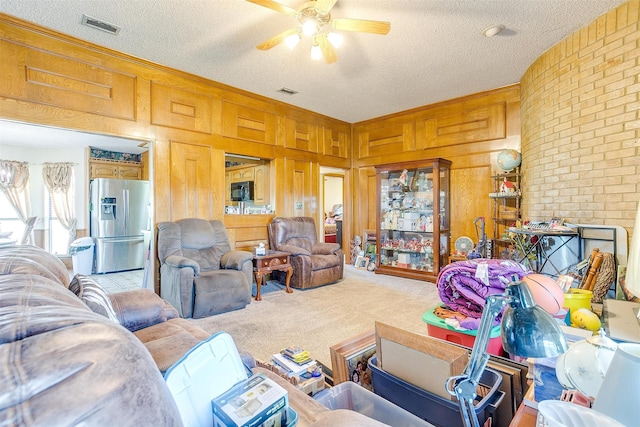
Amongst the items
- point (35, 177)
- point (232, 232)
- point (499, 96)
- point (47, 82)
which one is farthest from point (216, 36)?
point (35, 177)

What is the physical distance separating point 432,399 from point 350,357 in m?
0.46

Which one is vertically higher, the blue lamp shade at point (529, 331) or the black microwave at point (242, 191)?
the black microwave at point (242, 191)

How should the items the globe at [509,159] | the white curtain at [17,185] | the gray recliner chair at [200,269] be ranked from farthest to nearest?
the white curtain at [17,185] → the globe at [509,159] → the gray recliner chair at [200,269]

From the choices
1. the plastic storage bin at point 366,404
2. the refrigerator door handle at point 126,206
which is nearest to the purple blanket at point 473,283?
the plastic storage bin at point 366,404

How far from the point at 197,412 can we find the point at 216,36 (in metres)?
3.44

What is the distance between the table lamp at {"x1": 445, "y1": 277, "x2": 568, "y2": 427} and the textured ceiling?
2.82m

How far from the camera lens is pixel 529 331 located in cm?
63

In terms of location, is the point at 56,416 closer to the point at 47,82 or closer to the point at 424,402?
the point at 424,402

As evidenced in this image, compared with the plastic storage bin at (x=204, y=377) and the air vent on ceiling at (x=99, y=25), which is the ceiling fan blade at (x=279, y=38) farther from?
the plastic storage bin at (x=204, y=377)

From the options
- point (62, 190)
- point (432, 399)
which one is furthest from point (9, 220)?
point (432, 399)

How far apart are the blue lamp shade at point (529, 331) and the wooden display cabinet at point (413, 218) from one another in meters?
4.45

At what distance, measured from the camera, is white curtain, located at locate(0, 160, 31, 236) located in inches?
217

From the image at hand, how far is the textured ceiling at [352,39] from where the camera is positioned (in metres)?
2.67

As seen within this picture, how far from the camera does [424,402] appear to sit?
1.29m
